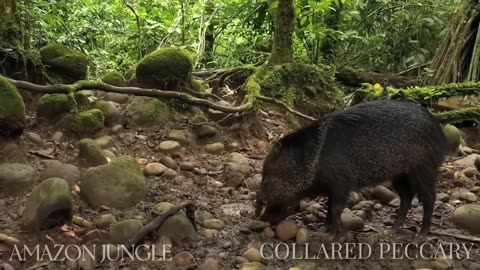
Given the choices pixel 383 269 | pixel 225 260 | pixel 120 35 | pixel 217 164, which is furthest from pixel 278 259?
pixel 120 35

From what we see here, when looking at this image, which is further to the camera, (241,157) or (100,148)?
(241,157)

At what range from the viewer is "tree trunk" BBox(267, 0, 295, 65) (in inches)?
241

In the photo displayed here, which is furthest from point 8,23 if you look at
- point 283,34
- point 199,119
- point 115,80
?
point 283,34

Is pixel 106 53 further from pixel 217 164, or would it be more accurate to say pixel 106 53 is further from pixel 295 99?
pixel 217 164

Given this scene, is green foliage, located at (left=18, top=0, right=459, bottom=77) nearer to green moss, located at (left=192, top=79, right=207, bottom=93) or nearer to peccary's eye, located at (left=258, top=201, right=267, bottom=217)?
green moss, located at (left=192, top=79, right=207, bottom=93)

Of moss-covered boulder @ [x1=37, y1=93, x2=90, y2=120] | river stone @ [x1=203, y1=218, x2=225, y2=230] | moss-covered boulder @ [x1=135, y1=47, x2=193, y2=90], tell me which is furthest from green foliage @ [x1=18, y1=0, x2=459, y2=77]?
river stone @ [x1=203, y1=218, x2=225, y2=230]

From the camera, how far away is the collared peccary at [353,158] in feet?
13.0

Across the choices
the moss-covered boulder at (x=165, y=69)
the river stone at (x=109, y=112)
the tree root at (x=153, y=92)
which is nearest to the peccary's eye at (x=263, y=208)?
the tree root at (x=153, y=92)

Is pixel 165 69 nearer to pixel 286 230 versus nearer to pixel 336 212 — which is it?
pixel 286 230

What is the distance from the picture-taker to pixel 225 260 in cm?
352

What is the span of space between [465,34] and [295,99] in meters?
2.44

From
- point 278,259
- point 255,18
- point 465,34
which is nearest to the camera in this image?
point 278,259

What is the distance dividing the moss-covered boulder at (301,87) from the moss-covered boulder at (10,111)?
2571mm

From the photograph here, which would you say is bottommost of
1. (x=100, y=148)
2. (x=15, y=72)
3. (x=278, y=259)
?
(x=278, y=259)
